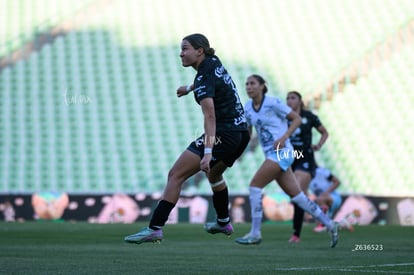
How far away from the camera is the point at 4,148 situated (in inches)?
837

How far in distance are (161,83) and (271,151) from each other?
14.4 meters

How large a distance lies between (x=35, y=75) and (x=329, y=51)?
8.39 metres

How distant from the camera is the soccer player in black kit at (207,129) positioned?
6289 millimetres

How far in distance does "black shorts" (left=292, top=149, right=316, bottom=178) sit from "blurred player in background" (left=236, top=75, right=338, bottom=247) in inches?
67.2

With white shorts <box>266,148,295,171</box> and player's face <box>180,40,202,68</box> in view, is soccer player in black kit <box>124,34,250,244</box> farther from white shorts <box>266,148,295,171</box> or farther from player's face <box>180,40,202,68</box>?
white shorts <box>266,148,295,171</box>

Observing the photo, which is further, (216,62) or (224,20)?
(224,20)

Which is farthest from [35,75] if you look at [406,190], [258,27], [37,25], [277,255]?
[277,255]

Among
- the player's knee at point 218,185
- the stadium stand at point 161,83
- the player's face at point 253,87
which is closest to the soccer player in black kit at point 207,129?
the player's knee at point 218,185

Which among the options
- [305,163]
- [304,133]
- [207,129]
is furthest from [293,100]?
[207,129]

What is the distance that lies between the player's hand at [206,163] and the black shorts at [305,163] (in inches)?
208

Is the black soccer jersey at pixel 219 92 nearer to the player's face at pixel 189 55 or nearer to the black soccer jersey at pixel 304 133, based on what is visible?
the player's face at pixel 189 55

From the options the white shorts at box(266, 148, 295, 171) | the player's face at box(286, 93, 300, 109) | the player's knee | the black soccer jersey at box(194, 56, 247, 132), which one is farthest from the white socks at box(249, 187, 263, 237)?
the black soccer jersey at box(194, 56, 247, 132)

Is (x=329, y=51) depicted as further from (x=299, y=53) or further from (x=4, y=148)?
(x=4, y=148)

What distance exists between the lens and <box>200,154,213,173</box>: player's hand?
6106mm
